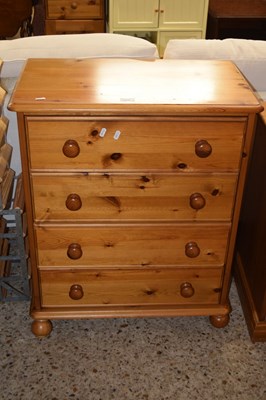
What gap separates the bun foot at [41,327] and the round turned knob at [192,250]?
2.09 ft

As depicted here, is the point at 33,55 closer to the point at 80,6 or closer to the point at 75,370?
the point at 75,370

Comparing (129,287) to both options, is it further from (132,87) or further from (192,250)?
(132,87)

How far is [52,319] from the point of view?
2.06 meters

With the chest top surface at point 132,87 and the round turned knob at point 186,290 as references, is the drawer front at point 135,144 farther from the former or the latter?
the round turned knob at point 186,290

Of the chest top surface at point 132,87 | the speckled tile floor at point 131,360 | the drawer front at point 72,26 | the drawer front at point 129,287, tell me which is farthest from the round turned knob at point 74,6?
the drawer front at point 129,287

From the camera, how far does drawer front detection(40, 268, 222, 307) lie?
197 cm

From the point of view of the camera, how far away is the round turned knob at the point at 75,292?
6.48 feet

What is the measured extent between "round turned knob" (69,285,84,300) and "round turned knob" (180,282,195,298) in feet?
1.29

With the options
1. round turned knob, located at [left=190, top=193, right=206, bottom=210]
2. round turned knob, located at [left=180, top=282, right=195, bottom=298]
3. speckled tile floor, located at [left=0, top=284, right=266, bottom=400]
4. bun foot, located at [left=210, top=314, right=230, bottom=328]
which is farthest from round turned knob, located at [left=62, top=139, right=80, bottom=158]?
bun foot, located at [left=210, top=314, right=230, bottom=328]

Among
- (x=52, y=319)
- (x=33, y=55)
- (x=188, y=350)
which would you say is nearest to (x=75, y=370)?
(x=52, y=319)

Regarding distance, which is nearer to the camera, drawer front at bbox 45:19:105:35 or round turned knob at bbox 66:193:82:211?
round turned knob at bbox 66:193:82:211

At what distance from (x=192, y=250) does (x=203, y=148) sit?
1.39 ft

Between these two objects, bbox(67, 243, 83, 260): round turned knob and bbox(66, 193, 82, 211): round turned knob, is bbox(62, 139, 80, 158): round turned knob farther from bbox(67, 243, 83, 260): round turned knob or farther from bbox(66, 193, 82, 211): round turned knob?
bbox(67, 243, 83, 260): round turned knob

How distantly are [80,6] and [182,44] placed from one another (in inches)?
106
